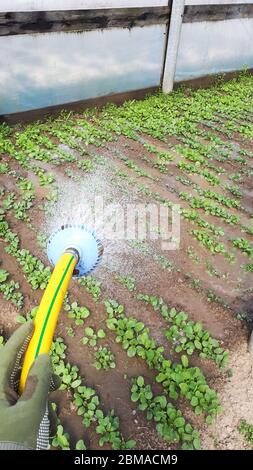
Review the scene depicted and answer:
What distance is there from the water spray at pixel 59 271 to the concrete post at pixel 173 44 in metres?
7.14

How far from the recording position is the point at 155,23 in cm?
795

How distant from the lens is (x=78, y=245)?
2.46 meters

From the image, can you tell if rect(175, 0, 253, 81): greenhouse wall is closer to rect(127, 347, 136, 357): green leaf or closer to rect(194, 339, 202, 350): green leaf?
rect(194, 339, 202, 350): green leaf

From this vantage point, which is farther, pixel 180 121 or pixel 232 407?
pixel 180 121

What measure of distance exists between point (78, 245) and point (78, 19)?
6029 mm

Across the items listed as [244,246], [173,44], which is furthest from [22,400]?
[173,44]

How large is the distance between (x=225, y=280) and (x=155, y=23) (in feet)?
19.7

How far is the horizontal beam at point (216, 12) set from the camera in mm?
8219

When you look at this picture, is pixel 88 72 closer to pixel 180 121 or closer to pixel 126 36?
pixel 126 36

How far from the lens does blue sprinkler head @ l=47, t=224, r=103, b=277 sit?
8.09 ft
